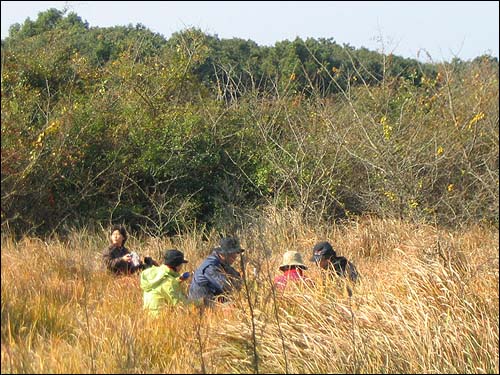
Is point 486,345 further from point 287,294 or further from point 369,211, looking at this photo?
point 369,211

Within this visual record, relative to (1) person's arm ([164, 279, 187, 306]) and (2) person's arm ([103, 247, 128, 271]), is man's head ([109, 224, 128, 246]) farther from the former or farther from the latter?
(1) person's arm ([164, 279, 187, 306])

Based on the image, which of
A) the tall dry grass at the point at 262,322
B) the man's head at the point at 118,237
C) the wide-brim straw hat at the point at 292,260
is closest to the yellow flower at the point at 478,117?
the tall dry grass at the point at 262,322

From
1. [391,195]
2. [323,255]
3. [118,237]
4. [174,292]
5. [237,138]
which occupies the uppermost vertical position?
[237,138]

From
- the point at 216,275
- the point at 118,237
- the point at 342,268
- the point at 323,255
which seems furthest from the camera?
the point at 118,237

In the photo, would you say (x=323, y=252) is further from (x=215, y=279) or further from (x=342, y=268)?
(x=215, y=279)

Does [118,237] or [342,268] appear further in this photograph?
[118,237]

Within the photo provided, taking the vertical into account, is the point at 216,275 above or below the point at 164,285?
above

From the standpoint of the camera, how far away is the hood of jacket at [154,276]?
271 inches

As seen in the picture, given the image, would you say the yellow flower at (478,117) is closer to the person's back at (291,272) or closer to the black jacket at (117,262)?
the person's back at (291,272)

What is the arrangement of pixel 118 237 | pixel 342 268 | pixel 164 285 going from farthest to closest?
1. pixel 118 237
2. pixel 342 268
3. pixel 164 285

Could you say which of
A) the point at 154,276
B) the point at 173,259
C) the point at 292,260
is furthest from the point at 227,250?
the point at 292,260

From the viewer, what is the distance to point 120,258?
8.05 m

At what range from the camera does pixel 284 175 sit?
1333 cm

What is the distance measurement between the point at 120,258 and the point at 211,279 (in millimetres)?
1328
